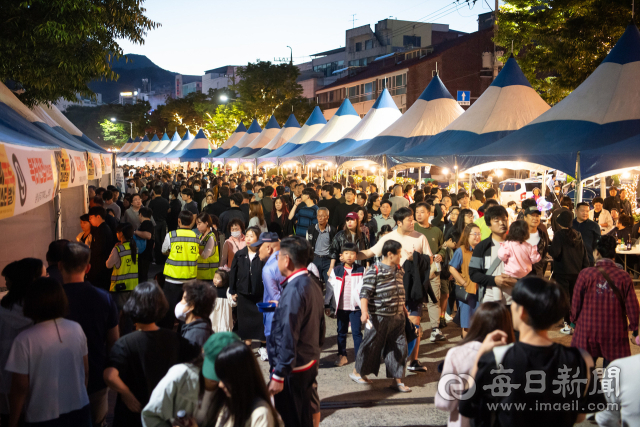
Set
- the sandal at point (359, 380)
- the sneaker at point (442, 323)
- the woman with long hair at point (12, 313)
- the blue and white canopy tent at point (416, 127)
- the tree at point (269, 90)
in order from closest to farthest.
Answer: the woman with long hair at point (12, 313) < the sandal at point (359, 380) < the sneaker at point (442, 323) < the blue and white canopy tent at point (416, 127) < the tree at point (269, 90)

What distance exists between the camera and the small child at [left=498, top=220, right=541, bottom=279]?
552cm

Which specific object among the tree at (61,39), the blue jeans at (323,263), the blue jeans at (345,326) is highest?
the tree at (61,39)

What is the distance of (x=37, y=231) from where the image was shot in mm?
7805

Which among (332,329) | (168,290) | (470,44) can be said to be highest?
(470,44)

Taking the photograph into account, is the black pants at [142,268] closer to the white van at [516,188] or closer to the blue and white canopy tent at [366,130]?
the blue and white canopy tent at [366,130]

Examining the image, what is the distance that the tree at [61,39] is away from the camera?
881 centimetres

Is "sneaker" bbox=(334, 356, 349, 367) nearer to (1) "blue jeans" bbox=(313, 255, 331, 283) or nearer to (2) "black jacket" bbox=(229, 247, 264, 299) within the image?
(2) "black jacket" bbox=(229, 247, 264, 299)

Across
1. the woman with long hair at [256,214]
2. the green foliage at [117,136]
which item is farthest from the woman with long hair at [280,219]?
the green foliage at [117,136]

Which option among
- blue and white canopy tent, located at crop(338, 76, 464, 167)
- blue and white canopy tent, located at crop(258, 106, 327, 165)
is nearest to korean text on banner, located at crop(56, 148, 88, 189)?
blue and white canopy tent, located at crop(338, 76, 464, 167)

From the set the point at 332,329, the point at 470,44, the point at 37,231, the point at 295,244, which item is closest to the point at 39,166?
the point at 295,244

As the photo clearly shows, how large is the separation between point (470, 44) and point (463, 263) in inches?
1617

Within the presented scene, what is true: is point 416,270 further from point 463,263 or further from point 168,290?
point 168,290

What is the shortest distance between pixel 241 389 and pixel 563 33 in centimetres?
1803

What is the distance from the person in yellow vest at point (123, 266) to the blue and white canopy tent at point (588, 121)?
6928 millimetres
